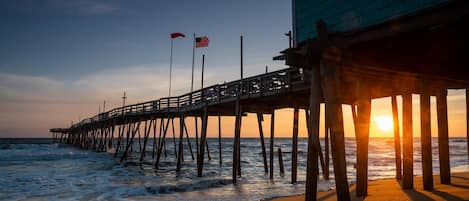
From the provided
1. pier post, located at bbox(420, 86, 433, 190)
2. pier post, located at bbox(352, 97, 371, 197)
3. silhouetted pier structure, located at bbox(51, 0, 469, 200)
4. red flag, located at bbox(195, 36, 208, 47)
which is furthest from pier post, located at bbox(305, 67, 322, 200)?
red flag, located at bbox(195, 36, 208, 47)

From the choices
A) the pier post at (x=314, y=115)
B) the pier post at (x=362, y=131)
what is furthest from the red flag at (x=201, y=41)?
the pier post at (x=314, y=115)

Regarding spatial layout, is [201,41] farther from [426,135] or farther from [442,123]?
[426,135]

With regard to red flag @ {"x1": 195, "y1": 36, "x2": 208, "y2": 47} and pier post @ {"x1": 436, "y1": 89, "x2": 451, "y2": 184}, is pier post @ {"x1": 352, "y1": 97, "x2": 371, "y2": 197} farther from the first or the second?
red flag @ {"x1": 195, "y1": 36, "x2": 208, "y2": 47}

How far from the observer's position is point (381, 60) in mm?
7227

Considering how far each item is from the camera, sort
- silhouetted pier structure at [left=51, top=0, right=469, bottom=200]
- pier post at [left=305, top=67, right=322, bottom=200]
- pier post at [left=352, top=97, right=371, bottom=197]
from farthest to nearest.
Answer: pier post at [left=352, top=97, right=371, bottom=197]
pier post at [left=305, top=67, right=322, bottom=200]
silhouetted pier structure at [left=51, top=0, right=469, bottom=200]

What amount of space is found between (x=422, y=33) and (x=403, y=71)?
3.03 metres

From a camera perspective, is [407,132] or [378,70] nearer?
[378,70]

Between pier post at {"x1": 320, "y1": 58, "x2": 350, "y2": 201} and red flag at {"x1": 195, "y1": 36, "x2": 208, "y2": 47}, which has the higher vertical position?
red flag at {"x1": 195, "y1": 36, "x2": 208, "y2": 47}

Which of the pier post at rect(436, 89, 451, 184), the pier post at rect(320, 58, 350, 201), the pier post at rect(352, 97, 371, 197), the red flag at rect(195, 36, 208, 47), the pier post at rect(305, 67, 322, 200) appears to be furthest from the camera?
the red flag at rect(195, 36, 208, 47)

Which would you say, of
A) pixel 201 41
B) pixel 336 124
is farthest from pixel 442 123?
pixel 201 41

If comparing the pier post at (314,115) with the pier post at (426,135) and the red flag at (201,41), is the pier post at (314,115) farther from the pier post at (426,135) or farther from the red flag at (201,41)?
the red flag at (201,41)

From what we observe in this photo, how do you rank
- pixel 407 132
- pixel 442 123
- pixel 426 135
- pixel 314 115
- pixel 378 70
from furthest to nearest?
pixel 442 123 < pixel 426 135 < pixel 407 132 < pixel 378 70 < pixel 314 115

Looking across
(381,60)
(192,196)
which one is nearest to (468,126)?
(381,60)

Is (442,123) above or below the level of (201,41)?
below
